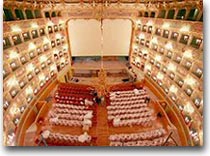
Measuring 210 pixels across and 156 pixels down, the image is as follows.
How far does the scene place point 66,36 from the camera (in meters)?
3.81

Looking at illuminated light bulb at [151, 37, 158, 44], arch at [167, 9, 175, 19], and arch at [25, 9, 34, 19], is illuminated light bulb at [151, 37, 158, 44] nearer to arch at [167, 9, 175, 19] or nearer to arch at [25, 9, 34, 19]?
arch at [167, 9, 175, 19]

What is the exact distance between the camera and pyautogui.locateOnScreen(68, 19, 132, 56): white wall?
12.4 feet

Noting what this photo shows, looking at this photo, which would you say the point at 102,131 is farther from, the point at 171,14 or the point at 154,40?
the point at 171,14

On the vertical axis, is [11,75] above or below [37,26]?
below

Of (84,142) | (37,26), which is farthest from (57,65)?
(84,142)

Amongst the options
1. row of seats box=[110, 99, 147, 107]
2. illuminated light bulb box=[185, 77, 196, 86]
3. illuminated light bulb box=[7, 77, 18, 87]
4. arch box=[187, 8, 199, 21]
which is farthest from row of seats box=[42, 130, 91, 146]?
arch box=[187, 8, 199, 21]

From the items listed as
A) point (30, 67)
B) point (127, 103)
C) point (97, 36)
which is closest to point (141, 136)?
point (127, 103)

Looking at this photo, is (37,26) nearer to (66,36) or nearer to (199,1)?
(66,36)

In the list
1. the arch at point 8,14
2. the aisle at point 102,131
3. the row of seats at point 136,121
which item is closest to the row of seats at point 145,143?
the aisle at point 102,131

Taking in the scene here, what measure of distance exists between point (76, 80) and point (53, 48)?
532 mm

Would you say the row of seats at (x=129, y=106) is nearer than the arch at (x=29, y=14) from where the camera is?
No

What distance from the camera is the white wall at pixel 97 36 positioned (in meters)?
3.79

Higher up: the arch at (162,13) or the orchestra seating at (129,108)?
the arch at (162,13)

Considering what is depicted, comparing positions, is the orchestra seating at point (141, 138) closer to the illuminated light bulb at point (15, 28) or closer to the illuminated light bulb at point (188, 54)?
the illuminated light bulb at point (188, 54)
